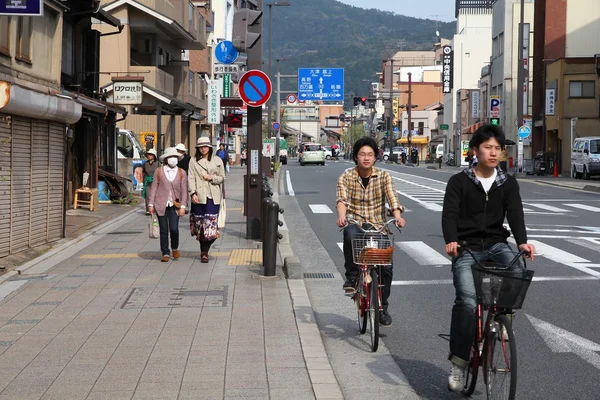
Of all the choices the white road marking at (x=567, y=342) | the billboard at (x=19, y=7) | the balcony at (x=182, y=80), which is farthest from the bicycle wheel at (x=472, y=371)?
the balcony at (x=182, y=80)

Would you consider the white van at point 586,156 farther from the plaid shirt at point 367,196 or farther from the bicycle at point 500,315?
the bicycle at point 500,315

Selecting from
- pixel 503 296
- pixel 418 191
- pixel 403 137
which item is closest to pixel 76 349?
pixel 503 296

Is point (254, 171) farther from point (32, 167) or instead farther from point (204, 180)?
point (32, 167)

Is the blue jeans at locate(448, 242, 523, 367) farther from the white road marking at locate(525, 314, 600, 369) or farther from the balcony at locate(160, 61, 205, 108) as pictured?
the balcony at locate(160, 61, 205, 108)

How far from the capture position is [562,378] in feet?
22.3

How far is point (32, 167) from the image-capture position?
Result: 48.9ft

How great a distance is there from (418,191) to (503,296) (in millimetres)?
28766

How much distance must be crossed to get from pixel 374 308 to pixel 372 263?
14.7 inches

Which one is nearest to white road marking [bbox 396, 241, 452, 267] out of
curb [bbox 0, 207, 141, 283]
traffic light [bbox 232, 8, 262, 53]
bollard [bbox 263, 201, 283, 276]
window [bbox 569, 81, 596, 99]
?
bollard [bbox 263, 201, 283, 276]

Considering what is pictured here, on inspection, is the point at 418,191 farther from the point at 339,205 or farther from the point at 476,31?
the point at 476,31

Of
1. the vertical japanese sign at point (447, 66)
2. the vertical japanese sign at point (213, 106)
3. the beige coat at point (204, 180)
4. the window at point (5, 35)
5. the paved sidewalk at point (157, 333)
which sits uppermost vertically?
the vertical japanese sign at point (447, 66)

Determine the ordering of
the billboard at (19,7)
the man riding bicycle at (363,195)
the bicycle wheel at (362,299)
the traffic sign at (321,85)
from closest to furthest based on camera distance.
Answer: the bicycle wheel at (362,299)
the man riding bicycle at (363,195)
the billboard at (19,7)
the traffic sign at (321,85)

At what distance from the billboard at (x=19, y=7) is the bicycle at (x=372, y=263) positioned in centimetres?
577

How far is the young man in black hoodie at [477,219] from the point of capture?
6008 mm
